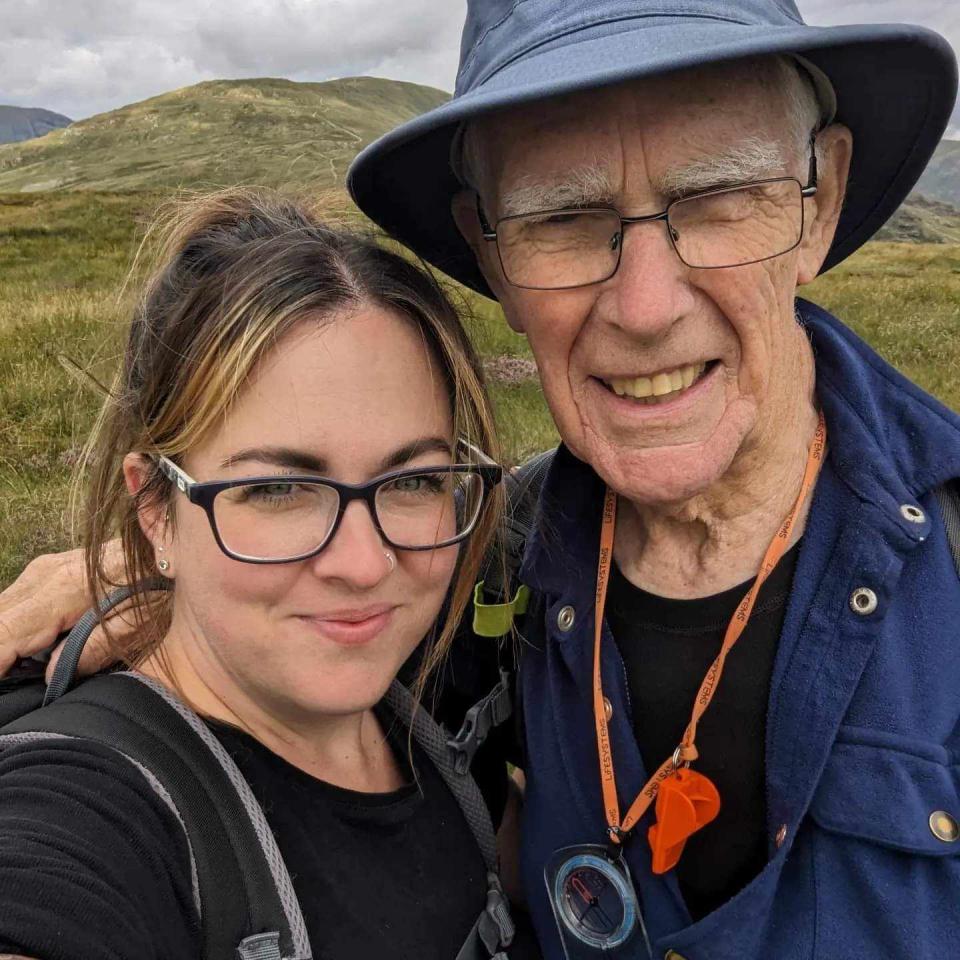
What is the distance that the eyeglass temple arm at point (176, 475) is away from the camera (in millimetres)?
1776

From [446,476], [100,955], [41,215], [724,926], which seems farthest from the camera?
[41,215]

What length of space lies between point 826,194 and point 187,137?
466ft

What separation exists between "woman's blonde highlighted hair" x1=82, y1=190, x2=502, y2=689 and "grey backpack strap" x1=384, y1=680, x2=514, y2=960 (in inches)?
4.6

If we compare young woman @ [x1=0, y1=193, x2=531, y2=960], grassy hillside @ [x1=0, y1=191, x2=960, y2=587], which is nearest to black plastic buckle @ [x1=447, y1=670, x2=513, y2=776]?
young woman @ [x1=0, y1=193, x2=531, y2=960]

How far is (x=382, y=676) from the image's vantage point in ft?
6.42

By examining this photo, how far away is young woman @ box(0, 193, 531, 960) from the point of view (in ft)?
5.75

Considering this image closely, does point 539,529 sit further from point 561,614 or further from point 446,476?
point 446,476

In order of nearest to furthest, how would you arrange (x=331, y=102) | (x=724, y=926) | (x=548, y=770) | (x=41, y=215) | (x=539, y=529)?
(x=724, y=926) < (x=548, y=770) < (x=539, y=529) < (x=41, y=215) < (x=331, y=102)

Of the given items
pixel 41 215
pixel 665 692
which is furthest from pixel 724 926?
pixel 41 215

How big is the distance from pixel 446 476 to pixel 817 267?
1.26m

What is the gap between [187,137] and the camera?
124562 millimetres

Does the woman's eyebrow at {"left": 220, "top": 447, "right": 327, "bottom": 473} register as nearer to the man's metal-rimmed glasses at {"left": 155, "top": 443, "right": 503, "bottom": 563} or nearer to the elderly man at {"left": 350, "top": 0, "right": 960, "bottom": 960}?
the man's metal-rimmed glasses at {"left": 155, "top": 443, "right": 503, "bottom": 563}

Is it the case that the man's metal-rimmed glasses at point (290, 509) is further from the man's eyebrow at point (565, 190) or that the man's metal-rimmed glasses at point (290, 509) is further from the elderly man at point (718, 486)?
the man's eyebrow at point (565, 190)

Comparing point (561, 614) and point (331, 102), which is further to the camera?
point (331, 102)
